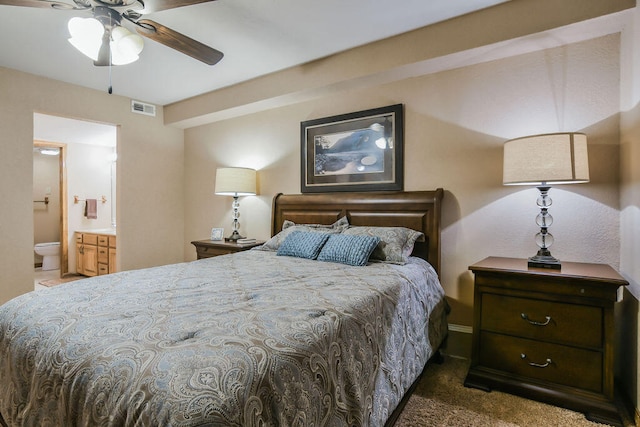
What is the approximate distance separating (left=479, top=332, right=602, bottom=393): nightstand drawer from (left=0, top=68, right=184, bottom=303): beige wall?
4041mm

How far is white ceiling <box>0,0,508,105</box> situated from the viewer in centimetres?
222

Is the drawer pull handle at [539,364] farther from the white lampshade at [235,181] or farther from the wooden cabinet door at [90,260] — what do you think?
the wooden cabinet door at [90,260]

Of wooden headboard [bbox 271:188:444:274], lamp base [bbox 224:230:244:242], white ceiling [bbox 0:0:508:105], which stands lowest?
lamp base [bbox 224:230:244:242]

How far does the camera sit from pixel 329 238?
8.71 ft

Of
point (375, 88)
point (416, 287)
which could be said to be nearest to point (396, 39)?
point (375, 88)

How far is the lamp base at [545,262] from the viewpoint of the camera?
199cm

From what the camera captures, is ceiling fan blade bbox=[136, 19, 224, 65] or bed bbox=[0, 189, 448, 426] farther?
ceiling fan blade bbox=[136, 19, 224, 65]

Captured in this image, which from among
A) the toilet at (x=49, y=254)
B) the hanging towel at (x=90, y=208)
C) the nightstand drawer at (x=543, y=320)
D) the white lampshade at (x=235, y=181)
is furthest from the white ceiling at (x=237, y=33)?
the toilet at (x=49, y=254)

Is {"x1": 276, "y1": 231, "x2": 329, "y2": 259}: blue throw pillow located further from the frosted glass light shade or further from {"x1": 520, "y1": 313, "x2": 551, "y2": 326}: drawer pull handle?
the frosted glass light shade

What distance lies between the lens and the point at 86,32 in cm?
181

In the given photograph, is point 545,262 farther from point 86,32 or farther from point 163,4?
point 86,32

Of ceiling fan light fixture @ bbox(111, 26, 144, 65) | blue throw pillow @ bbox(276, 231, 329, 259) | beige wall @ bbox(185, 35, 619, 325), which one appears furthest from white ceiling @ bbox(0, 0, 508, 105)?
blue throw pillow @ bbox(276, 231, 329, 259)

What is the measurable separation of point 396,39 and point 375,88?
497mm

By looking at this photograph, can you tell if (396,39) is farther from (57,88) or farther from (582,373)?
(57,88)
